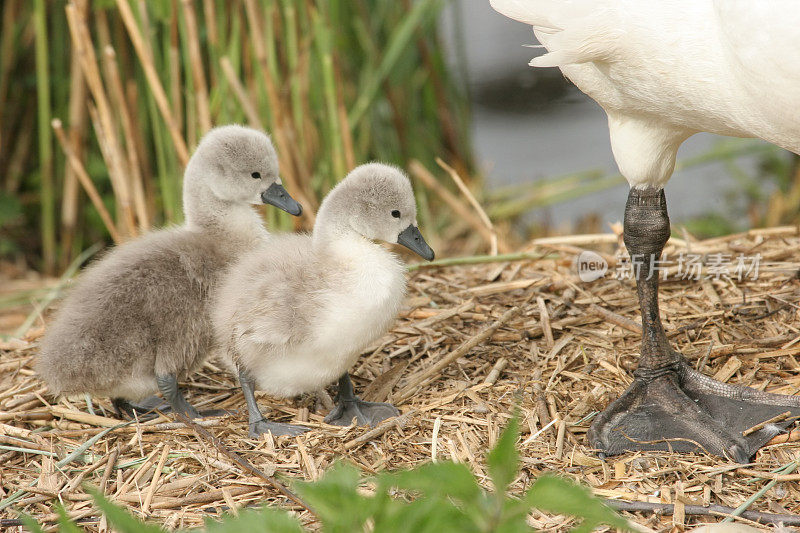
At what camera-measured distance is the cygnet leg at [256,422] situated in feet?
8.19

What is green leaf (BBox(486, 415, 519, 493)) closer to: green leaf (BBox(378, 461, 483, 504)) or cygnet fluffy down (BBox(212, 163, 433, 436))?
green leaf (BBox(378, 461, 483, 504))

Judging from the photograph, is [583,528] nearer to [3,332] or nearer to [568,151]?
[3,332]

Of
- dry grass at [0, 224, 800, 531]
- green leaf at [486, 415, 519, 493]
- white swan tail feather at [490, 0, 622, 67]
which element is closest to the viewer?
green leaf at [486, 415, 519, 493]

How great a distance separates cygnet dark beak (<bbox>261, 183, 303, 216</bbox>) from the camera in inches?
111

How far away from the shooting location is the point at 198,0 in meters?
4.16

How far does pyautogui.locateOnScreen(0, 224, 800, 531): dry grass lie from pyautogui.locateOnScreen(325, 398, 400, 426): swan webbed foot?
2.5 inches

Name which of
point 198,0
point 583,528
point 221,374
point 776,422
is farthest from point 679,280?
point 198,0

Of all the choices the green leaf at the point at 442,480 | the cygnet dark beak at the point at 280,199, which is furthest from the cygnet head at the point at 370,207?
the green leaf at the point at 442,480

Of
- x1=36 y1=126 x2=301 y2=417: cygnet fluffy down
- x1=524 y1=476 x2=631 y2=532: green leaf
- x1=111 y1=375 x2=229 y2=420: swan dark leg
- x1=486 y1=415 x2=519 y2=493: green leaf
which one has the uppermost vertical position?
x1=486 y1=415 x2=519 y2=493: green leaf

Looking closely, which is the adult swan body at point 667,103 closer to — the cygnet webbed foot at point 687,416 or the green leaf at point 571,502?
the cygnet webbed foot at point 687,416

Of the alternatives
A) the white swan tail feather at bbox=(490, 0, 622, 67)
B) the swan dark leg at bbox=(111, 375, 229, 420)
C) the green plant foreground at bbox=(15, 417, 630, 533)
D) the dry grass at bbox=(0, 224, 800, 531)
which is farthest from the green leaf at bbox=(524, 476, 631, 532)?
the swan dark leg at bbox=(111, 375, 229, 420)

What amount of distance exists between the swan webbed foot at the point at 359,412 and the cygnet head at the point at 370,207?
1.49 feet

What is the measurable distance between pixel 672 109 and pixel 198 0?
262 cm

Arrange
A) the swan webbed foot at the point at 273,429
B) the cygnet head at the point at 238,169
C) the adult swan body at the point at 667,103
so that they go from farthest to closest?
the cygnet head at the point at 238,169, the swan webbed foot at the point at 273,429, the adult swan body at the point at 667,103
